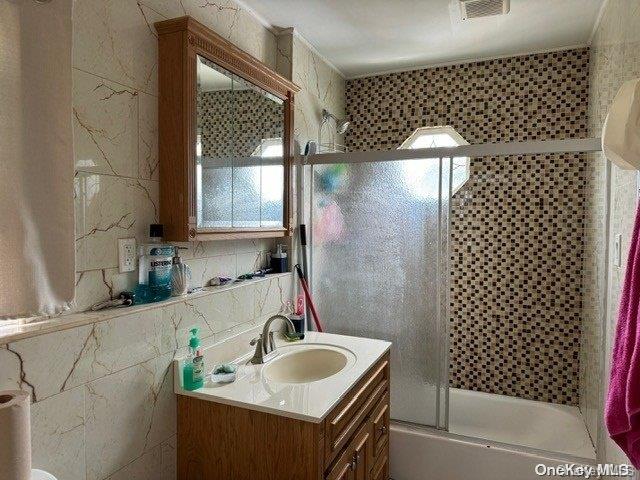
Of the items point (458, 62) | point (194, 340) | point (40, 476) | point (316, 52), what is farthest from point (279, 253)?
point (458, 62)

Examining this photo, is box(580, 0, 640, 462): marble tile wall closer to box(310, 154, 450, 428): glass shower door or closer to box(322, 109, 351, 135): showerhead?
box(310, 154, 450, 428): glass shower door

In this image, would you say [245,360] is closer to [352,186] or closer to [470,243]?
[352,186]


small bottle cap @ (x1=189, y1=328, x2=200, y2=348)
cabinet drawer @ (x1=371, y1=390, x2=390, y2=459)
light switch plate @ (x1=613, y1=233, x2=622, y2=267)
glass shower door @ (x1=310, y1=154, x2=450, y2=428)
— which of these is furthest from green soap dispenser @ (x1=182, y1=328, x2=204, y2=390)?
light switch plate @ (x1=613, y1=233, x2=622, y2=267)

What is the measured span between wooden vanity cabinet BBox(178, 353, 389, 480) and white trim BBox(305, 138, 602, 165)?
1156 millimetres

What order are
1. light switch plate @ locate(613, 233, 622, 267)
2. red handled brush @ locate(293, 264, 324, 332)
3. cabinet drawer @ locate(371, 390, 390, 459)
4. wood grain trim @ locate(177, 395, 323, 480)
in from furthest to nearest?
red handled brush @ locate(293, 264, 324, 332), cabinet drawer @ locate(371, 390, 390, 459), light switch plate @ locate(613, 233, 622, 267), wood grain trim @ locate(177, 395, 323, 480)

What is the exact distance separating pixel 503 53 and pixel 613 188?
4.11 ft

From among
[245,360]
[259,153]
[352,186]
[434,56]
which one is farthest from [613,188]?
[245,360]

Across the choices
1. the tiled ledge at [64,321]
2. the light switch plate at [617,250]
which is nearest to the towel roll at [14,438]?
the tiled ledge at [64,321]

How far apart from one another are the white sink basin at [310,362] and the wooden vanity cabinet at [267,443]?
9.8 inches

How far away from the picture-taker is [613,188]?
1.83 meters

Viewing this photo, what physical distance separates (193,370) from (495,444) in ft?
5.08

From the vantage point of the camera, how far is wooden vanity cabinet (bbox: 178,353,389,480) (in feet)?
4.26

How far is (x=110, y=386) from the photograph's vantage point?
123cm

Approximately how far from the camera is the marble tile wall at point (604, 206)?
61.8 inches
